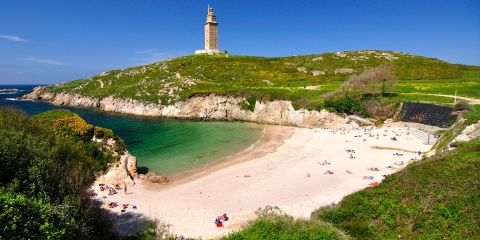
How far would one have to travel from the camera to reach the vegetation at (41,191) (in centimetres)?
852

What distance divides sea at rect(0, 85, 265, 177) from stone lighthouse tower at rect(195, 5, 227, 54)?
226 ft

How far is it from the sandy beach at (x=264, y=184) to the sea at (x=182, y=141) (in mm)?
2605

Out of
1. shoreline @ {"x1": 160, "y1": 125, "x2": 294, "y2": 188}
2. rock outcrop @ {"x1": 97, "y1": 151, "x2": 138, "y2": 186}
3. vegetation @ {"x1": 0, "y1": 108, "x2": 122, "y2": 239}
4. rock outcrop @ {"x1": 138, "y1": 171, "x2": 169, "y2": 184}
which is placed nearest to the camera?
vegetation @ {"x1": 0, "y1": 108, "x2": 122, "y2": 239}

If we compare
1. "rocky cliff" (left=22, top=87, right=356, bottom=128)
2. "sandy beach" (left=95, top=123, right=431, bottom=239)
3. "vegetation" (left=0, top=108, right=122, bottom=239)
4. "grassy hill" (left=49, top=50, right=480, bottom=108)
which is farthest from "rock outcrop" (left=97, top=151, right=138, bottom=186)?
"grassy hill" (left=49, top=50, right=480, bottom=108)

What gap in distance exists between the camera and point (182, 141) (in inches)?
1549

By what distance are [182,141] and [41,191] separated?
29.1 m

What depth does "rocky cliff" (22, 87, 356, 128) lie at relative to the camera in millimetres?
49103

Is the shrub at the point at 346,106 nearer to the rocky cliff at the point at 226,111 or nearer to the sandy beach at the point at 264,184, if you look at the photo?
the rocky cliff at the point at 226,111

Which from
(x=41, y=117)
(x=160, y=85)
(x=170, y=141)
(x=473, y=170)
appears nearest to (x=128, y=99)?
(x=160, y=85)

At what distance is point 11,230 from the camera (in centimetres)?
816

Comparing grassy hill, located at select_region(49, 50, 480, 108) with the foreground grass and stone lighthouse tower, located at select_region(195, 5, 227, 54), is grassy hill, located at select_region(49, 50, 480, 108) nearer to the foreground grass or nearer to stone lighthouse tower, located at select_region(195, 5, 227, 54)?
stone lighthouse tower, located at select_region(195, 5, 227, 54)

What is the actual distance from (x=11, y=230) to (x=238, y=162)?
23176 millimetres

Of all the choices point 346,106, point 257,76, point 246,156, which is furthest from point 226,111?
point 246,156

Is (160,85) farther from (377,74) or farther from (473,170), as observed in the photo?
(473,170)
